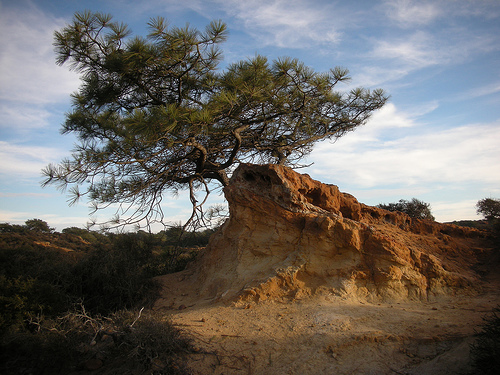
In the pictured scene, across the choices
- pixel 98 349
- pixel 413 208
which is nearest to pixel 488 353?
pixel 98 349

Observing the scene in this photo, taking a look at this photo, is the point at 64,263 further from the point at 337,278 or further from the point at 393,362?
the point at 393,362

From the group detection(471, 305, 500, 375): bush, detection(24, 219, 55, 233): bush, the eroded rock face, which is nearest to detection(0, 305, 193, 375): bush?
the eroded rock face

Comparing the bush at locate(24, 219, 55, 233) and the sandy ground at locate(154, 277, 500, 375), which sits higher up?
the bush at locate(24, 219, 55, 233)

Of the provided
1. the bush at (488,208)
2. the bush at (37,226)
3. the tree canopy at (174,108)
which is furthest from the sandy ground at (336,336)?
the bush at (37,226)

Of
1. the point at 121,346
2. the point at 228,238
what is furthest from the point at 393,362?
the point at 228,238

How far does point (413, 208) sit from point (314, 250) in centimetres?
908

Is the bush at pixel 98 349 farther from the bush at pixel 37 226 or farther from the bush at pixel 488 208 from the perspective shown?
the bush at pixel 37 226

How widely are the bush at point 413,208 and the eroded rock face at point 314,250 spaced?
5369 millimetres

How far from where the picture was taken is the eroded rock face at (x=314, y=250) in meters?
5.35

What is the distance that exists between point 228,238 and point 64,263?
3478 mm

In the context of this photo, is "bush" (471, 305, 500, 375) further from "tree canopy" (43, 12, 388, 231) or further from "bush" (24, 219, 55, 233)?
"bush" (24, 219, 55, 233)

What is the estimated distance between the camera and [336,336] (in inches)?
155

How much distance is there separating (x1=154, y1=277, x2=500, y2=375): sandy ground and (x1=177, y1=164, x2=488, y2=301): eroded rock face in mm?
344

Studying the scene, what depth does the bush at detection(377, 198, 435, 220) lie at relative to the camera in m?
12.5
